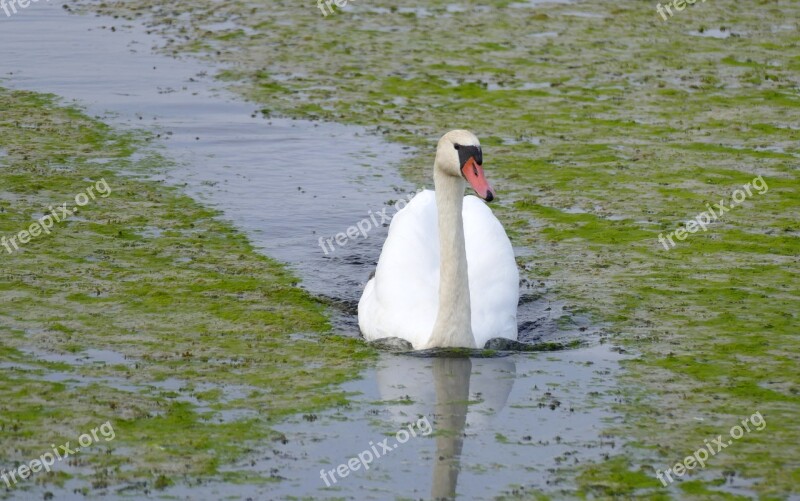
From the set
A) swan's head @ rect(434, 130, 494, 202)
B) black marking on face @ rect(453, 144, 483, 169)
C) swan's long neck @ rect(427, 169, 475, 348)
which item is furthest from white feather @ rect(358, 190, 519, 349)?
black marking on face @ rect(453, 144, 483, 169)

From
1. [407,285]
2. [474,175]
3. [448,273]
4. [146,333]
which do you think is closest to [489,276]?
[407,285]

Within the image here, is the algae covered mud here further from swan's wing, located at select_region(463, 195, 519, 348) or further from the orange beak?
the orange beak

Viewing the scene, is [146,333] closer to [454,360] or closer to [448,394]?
[454,360]

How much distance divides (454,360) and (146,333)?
81.8 inches

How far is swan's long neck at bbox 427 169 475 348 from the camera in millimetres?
8867

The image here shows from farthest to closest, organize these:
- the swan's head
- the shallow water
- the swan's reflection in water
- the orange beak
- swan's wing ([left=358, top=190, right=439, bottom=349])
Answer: swan's wing ([left=358, top=190, right=439, bottom=349])
the swan's head
the orange beak
the swan's reflection in water
the shallow water

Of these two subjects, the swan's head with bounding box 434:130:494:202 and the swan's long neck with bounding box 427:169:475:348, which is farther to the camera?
the swan's long neck with bounding box 427:169:475:348

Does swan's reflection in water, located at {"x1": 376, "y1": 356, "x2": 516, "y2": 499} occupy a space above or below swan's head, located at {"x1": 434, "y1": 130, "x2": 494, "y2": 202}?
below

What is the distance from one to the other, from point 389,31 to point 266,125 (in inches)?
178

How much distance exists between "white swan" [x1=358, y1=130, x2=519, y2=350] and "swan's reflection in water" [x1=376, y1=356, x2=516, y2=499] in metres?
0.23

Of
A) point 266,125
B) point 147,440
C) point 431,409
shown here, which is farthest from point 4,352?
point 266,125

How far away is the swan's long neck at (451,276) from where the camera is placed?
8.87 m

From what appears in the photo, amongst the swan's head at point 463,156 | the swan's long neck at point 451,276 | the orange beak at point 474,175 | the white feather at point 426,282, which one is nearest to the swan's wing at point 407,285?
the white feather at point 426,282

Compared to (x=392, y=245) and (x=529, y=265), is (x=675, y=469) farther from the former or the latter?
(x=529, y=265)
